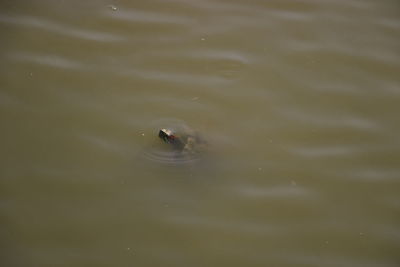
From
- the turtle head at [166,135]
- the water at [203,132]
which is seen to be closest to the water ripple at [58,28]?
the water at [203,132]

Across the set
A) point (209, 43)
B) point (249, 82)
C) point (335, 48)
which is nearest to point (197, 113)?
point (249, 82)

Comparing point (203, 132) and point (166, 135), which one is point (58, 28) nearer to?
point (166, 135)

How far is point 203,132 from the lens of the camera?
272 cm

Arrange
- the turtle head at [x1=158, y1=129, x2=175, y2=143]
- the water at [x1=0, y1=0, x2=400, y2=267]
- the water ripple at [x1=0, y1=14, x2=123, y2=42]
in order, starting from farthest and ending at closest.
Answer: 1. the water ripple at [x1=0, y1=14, x2=123, y2=42]
2. the turtle head at [x1=158, y1=129, x2=175, y2=143]
3. the water at [x1=0, y1=0, x2=400, y2=267]

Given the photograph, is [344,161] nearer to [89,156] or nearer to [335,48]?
[335,48]

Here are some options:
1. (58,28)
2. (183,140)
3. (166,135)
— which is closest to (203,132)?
(183,140)

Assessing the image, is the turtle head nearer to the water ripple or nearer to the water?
the water

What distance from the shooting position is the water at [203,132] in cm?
236

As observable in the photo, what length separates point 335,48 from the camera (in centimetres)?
314

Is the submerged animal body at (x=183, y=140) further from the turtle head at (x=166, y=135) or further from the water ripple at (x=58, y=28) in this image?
the water ripple at (x=58, y=28)

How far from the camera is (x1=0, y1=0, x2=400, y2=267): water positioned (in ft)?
7.74

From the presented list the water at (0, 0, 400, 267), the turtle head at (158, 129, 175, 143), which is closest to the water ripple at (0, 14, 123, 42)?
the water at (0, 0, 400, 267)

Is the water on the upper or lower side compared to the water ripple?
lower

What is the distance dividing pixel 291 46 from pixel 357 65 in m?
0.47
